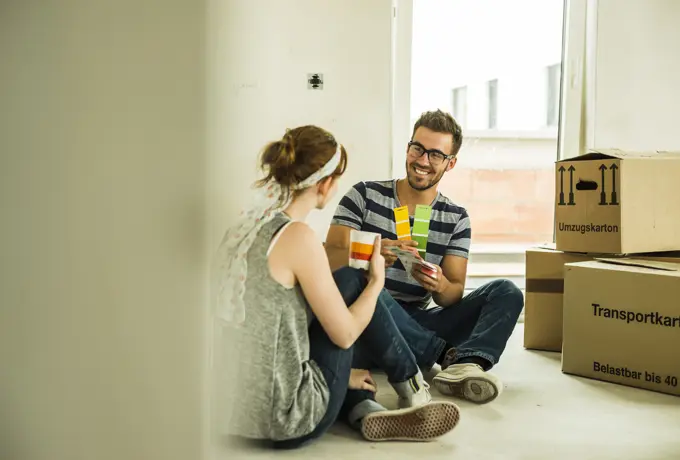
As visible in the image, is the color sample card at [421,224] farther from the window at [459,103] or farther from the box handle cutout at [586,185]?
the window at [459,103]

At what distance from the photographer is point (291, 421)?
104 centimetres

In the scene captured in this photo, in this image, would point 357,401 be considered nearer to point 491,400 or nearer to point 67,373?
point 491,400

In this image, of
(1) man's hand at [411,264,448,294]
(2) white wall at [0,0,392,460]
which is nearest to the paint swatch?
(1) man's hand at [411,264,448,294]

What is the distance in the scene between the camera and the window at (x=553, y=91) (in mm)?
2598

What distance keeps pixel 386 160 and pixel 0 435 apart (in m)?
2.06

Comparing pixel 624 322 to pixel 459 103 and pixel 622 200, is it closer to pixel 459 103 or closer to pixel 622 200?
pixel 622 200

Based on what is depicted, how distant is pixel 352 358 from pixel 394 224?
0.61 m

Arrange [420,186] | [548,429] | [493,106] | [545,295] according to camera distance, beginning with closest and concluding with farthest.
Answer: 1. [548,429]
2. [420,186]
3. [545,295]
4. [493,106]

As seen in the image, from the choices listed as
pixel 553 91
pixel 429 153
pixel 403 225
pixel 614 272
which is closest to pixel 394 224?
pixel 403 225

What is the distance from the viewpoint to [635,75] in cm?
246

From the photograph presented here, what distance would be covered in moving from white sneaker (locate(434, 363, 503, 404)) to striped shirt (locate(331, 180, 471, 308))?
0.93 ft

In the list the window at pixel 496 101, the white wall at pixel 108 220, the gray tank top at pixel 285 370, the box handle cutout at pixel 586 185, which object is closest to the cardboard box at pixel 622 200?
the box handle cutout at pixel 586 185

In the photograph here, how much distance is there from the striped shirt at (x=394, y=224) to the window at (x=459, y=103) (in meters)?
0.91

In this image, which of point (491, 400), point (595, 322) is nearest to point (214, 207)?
point (491, 400)
